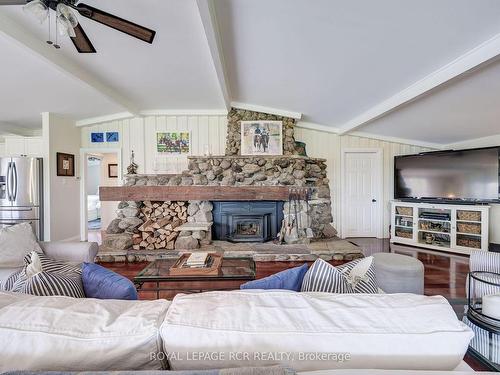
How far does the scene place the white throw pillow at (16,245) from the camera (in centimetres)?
215

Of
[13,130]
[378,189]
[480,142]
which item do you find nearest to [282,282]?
[378,189]

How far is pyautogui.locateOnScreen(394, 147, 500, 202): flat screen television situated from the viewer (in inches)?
163

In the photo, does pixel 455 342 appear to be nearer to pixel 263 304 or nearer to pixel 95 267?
pixel 263 304

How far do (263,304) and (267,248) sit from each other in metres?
3.39

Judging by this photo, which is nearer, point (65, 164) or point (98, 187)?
point (65, 164)

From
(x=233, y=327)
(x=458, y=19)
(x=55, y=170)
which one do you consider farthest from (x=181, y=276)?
(x=55, y=170)

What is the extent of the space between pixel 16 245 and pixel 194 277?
5.07ft

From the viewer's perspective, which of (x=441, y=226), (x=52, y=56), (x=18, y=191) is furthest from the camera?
(x=441, y=226)

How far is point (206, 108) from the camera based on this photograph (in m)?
5.00

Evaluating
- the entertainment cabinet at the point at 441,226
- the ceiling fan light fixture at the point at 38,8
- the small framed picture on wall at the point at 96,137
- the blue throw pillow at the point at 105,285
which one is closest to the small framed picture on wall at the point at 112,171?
the small framed picture on wall at the point at 96,137

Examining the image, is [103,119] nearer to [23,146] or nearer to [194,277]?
[23,146]

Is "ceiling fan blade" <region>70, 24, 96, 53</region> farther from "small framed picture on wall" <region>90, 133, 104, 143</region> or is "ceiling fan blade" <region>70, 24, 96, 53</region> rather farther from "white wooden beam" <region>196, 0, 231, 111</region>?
"small framed picture on wall" <region>90, 133, 104, 143</region>

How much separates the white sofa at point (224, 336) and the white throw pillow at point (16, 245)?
5.95 ft

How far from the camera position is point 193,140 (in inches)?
203
